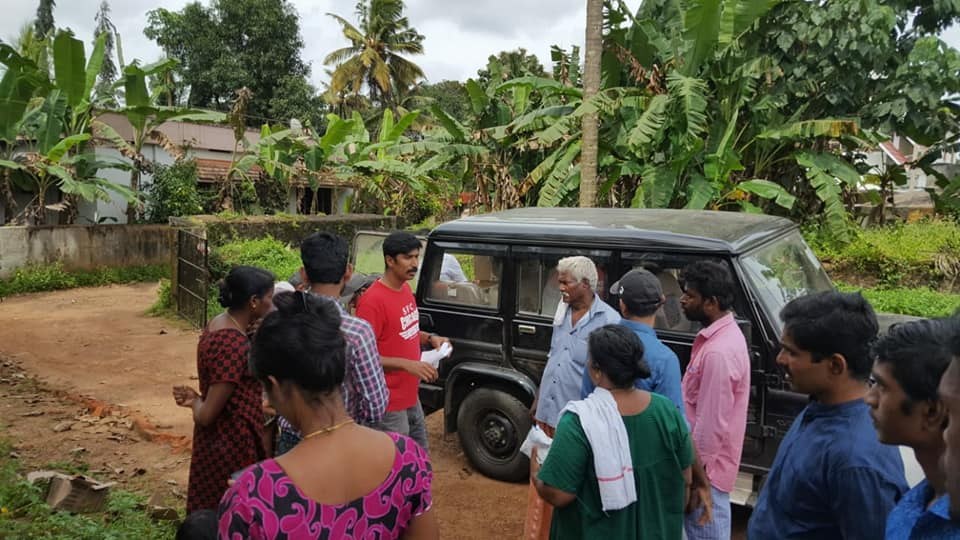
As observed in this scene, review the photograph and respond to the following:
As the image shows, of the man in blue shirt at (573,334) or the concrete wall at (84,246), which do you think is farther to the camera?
the concrete wall at (84,246)

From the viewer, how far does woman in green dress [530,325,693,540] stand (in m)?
2.32

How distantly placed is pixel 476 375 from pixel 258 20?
76.3 ft

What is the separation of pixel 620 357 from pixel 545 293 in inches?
92.9

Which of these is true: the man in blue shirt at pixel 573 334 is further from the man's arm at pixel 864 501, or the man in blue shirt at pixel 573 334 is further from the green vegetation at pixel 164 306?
the green vegetation at pixel 164 306

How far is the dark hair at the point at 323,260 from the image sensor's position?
315 cm

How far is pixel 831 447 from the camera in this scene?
6.21 feet

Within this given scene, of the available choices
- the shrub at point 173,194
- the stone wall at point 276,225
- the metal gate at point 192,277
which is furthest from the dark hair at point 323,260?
the shrub at point 173,194

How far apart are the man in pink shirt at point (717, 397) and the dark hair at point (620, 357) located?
74 centimetres

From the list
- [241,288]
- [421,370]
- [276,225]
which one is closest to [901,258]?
[421,370]

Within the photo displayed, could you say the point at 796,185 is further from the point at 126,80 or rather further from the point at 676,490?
the point at 126,80

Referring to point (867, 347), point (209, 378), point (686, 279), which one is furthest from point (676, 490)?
point (209, 378)

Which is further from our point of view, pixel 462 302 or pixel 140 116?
pixel 140 116

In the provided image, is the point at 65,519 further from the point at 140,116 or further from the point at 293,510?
the point at 140,116

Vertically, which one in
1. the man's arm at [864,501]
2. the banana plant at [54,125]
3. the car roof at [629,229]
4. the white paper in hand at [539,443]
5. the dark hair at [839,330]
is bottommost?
the white paper in hand at [539,443]
